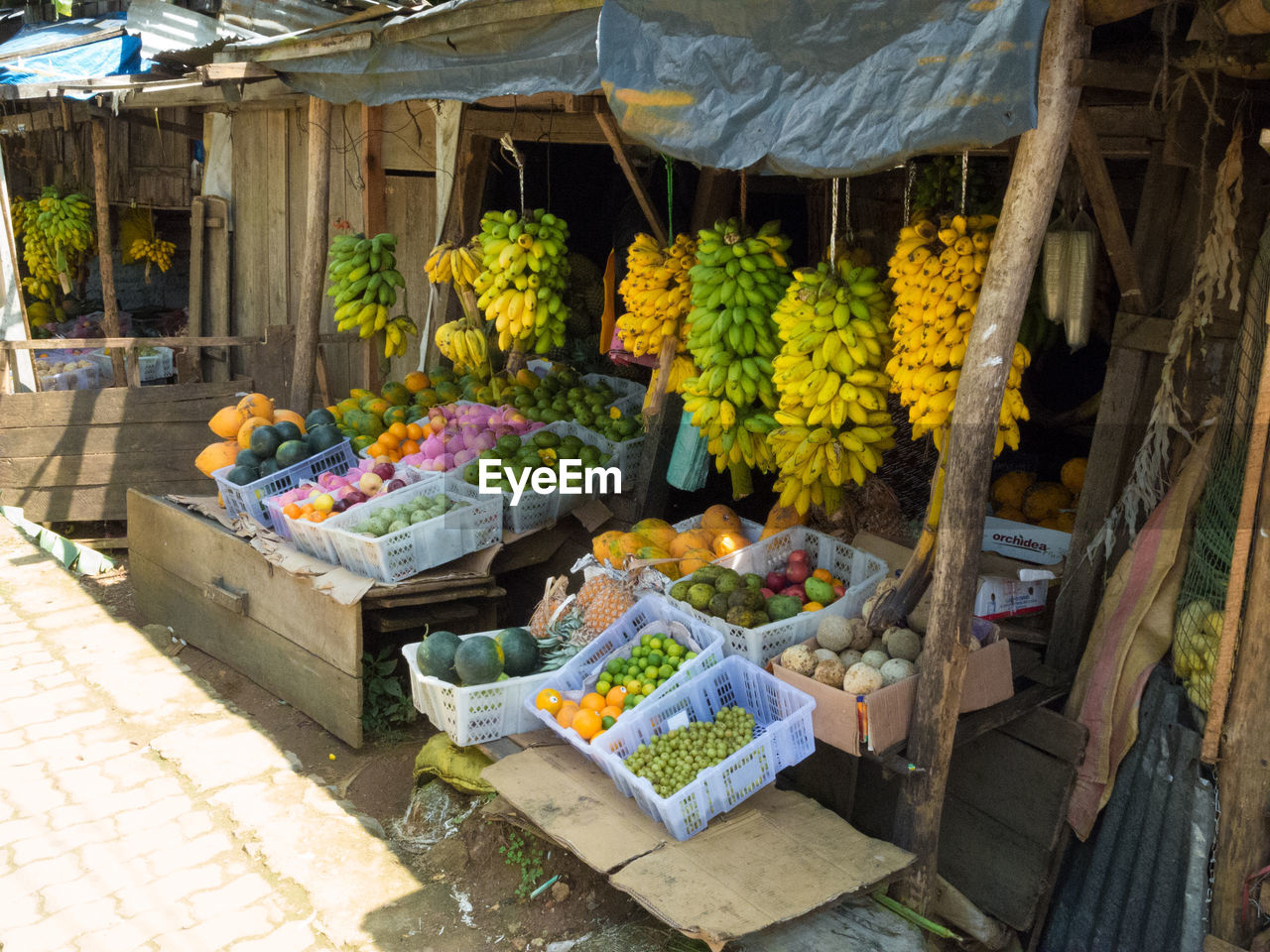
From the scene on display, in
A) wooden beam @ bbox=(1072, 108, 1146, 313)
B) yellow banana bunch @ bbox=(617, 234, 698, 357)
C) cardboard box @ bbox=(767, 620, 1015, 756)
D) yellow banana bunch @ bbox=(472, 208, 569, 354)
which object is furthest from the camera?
yellow banana bunch @ bbox=(472, 208, 569, 354)

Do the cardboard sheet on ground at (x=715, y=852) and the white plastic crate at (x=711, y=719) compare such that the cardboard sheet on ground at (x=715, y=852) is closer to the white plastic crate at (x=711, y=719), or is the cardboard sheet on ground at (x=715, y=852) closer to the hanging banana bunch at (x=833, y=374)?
the white plastic crate at (x=711, y=719)

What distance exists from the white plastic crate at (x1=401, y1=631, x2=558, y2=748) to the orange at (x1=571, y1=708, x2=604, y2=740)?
0.34 metres

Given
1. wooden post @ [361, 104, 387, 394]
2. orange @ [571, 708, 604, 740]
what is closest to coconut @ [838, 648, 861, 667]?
orange @ [571, 708, 604, 740]

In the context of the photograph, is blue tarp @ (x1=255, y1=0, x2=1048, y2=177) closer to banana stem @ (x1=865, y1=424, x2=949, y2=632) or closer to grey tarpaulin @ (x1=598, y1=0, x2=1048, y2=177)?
grey tarpaulin @ (x1=598, y1=0, x2=1048, y2=177)

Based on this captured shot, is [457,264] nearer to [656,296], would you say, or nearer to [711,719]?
[656,296]

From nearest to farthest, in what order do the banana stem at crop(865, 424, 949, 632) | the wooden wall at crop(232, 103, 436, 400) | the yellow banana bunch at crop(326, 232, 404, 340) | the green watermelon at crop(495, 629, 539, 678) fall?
the banana stem at crop(865, 424, 949, 632) → the green watermelon at crop(495, 629, 539, 678) → the yellow banana bunch at crop(326, 232, 404, 340) → the wooden wall at crop(232, 103, 436, 400)

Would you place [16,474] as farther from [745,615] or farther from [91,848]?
[745,615]

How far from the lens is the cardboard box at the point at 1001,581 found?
12.7 ft

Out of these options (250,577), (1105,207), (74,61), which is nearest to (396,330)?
(250,577)

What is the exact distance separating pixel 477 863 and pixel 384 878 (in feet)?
1.16

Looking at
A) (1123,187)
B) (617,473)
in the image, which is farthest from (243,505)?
(1123,187)

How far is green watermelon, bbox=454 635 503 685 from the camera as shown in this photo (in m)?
3.93

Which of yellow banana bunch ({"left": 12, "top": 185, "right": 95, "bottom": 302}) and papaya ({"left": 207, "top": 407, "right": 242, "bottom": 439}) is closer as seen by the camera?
papaya ({"left": 207, "top": 407, "right": 242, "bottom": 439})

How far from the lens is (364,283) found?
5.88 m
